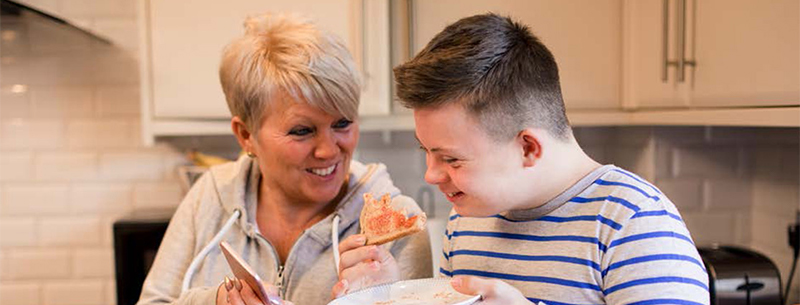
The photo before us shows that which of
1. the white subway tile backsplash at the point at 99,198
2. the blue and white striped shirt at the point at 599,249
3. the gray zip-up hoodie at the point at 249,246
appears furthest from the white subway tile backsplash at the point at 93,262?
the blue and white striped shirt at the point at 599,249

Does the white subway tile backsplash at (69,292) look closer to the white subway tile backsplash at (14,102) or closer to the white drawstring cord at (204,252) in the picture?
the white subway tile backsplash at (14,102)

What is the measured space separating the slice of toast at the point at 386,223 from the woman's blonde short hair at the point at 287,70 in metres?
0.24

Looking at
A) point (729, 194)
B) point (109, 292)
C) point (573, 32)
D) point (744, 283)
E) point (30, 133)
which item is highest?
point (573, 32)

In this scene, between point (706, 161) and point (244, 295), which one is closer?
point (244, 295)

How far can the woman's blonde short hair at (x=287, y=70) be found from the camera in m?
1.33

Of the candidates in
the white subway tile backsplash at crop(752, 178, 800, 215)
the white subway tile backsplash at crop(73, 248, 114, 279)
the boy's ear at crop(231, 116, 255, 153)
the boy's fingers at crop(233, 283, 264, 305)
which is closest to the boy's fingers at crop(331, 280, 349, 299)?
the boy's fingers at crop(233, 283, 264, 305)

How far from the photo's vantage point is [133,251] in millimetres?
1968

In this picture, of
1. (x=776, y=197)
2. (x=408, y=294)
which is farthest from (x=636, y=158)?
(x=408, y=294)

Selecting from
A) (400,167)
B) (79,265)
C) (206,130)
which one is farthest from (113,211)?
(400,167)

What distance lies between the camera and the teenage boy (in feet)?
3.07

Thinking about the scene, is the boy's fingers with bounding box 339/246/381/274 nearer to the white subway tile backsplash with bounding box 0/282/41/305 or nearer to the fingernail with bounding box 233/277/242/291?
the fingernail with bounding box 233/277/242/291

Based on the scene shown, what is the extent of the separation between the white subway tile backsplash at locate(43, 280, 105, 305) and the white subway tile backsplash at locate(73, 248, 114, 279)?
3 centimetres

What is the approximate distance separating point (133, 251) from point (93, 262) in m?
0.45

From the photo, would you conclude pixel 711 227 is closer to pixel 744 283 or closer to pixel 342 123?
pixel 744 283
